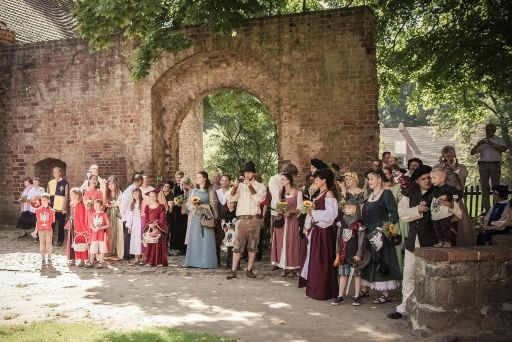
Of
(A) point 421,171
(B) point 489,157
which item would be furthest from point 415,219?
(B) point 489,157

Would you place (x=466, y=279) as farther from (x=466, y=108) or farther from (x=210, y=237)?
(x=466, y=108)

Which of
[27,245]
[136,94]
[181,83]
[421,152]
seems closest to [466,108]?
[181,83]

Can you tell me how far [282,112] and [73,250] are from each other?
6.05m

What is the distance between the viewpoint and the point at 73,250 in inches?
405

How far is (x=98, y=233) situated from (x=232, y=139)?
14.1m

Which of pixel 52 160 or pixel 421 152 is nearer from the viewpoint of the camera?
pixel 52 160

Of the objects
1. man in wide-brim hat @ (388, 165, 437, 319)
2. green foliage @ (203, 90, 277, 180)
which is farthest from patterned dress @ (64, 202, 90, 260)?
green foliage @ (203, 90, 277, 180)

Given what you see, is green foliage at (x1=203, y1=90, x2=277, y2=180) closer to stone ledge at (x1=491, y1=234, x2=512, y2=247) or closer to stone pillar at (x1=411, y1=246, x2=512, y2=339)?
stone ledge at (x1=491, y1=234, x2=512, y2=247)

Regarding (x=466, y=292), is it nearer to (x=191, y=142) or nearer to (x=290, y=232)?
(x=290, y=232)

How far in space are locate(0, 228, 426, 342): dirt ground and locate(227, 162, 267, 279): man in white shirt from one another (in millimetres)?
432

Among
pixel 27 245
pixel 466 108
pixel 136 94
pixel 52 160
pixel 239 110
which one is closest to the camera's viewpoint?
pixel 27 245

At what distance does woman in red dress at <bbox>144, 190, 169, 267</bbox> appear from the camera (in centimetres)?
Answer: 1002

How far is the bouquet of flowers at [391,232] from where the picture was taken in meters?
6.62

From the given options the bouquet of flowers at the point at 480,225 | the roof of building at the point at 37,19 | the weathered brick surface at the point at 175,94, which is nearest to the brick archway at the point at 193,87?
the weathered brick surface at the point at 175,94
